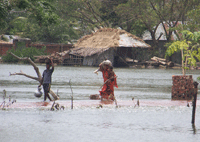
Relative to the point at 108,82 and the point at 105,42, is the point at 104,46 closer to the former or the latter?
the point at 105,42

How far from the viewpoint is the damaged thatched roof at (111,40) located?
1891 inches

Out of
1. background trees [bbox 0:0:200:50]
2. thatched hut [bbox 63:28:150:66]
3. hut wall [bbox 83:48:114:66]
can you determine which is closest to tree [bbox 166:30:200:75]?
background trees [bbox 0:0:200:50]

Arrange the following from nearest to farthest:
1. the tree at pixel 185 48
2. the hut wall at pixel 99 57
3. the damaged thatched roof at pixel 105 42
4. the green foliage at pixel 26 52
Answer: the tree at pixel 185 48
the damaged thatched roof at pixel 105 42
the hut wall at pixel 99 57
the green foliage at pixel 26 52

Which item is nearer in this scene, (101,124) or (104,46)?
(101,124)

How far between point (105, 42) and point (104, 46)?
797 millimetres

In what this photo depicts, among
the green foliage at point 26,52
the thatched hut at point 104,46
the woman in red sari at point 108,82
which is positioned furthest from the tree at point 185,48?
the green foliage at point 26,52

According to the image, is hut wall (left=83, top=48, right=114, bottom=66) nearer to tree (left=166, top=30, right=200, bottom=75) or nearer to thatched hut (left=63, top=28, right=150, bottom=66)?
thatched hut (left=63, top=28, right=150, bottom=66)

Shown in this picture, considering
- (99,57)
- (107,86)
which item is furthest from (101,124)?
(99,57)

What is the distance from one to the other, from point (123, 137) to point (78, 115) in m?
3.12

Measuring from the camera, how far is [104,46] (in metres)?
48.0

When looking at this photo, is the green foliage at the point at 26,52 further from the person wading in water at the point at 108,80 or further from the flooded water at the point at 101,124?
the flooded water at the point at 101,124

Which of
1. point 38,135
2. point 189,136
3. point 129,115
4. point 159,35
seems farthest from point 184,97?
point 159,35

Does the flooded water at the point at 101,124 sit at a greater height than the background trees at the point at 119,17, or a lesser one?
lesser

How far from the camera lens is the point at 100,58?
4947 centimetres
